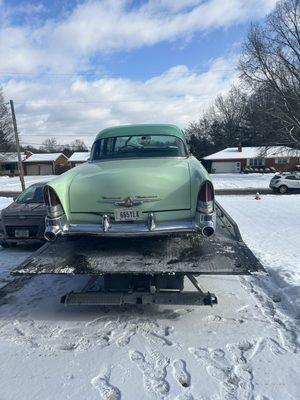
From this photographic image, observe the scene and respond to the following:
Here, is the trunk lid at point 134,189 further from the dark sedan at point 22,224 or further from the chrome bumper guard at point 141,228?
the dark sedan at point 22,224

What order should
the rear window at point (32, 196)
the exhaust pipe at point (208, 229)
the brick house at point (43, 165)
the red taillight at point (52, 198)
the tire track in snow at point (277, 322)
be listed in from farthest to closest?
the brick house at point (43, 165)
the rear window at point (32, 196)
the red taillight at point (52, 198)
the exhaust pipe at point (208, 229)
the tire track in snow at point (277, 322)

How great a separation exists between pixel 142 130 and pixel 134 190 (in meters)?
2.20

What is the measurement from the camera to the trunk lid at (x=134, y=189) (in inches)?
185

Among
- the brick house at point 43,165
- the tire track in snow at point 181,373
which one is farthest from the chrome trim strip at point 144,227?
the brick house at point 43,165

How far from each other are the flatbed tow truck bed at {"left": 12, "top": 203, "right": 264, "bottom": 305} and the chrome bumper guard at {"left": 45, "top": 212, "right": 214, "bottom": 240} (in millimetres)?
265

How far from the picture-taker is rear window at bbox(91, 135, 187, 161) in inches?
246

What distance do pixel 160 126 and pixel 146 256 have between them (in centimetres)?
284

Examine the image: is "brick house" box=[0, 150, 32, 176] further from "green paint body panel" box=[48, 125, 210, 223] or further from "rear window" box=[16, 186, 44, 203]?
"green paint body panel" box=[48, 125, 210, 223]

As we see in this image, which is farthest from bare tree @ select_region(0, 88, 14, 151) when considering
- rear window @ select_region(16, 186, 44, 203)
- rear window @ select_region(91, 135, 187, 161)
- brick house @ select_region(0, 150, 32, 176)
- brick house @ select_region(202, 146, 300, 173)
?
rear window @ select_region(91, 135, 187, 161)

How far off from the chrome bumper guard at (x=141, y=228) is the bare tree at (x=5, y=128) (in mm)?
52028

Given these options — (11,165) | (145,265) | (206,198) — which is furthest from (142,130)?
(11,165)

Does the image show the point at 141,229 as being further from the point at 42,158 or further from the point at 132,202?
the point at 42,158

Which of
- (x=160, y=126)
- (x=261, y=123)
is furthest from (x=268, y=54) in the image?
(x=160, y=126)

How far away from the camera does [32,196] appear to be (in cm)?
983
